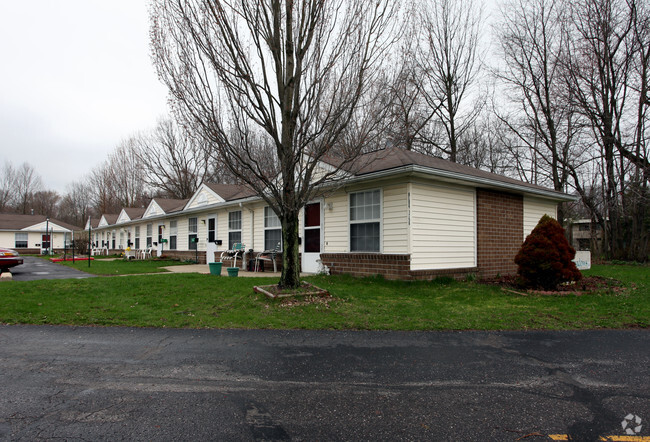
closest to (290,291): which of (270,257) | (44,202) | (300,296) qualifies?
(300,296)

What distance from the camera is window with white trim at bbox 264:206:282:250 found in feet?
45.3

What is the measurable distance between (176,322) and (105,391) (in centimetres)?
259

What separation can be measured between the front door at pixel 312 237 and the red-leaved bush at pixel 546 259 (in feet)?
18.6

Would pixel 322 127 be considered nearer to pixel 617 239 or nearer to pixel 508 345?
Result: pixel 508 345

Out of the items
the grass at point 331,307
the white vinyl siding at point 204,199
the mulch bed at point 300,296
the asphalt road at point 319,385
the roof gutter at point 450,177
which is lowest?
the asphalt road at point 319,385

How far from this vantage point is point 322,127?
748 cm

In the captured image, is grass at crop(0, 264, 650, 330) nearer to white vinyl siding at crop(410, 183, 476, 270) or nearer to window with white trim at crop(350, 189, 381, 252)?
white vinyl siding at crop(410, 183, 476, 270)

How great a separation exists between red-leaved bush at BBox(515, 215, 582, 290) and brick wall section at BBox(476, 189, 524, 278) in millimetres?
1930

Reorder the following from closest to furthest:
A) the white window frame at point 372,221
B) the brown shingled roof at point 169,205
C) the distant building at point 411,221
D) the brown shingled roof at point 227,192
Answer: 1. the distant building at point 411,221
2. the white window frame at point 372,221
3. the brown shingled roof at point 227,192
4. the brown shingled roof at point 169,205

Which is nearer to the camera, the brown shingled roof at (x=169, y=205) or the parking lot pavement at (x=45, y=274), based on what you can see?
the parking lot pavement at (x=45, y=274)

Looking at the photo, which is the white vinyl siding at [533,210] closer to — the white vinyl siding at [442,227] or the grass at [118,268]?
the white vinyl siding at [442,227]

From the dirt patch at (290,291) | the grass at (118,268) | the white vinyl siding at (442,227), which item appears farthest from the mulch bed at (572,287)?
the grass at (118,268)

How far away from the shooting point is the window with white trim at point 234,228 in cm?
1634

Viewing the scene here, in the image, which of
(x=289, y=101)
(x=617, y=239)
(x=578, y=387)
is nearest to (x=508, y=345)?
(x=578, y=387)
